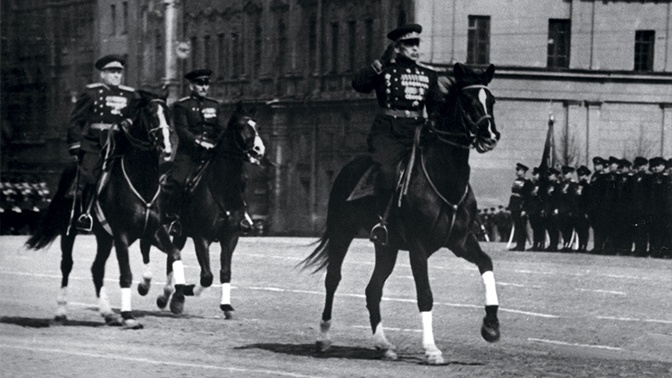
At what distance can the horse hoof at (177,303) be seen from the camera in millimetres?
19125

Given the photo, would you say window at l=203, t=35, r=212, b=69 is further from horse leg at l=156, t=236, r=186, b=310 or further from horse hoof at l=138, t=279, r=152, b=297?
horse hoof at l=138, t=279, r=152, b=297

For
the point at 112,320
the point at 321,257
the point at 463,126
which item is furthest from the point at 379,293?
the point at 112,320

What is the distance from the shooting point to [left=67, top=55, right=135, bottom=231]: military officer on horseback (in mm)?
18188

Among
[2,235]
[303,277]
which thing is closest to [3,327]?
[303,277]

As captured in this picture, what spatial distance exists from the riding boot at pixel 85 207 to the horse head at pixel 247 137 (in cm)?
167

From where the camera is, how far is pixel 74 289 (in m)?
23.5

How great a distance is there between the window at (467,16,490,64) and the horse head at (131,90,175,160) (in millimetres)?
16048

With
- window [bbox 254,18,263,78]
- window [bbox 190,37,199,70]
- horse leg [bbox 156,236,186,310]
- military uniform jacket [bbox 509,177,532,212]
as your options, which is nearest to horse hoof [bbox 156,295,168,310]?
horse leg [bbox 156,236,186,310]

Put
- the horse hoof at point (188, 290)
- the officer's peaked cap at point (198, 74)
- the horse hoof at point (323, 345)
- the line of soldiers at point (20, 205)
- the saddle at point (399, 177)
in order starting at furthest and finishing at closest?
the line of soldiers at point (20, 205) → the officer's peaked cap at point (198, 74) → the horse hoof at point (188, 290) → the horse hoof at point (323, 345) → the saddle at point (399, 177)

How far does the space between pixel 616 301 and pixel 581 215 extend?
12.5m

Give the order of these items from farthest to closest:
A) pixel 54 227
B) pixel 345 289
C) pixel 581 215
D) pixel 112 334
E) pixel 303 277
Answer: pixel 581 215 < pixel 303 277 < pixel 345 289 < pixel 54 227 < pixel 112 334

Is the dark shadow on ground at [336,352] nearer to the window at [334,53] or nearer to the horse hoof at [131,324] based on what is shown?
the horse hoof at [131,324]

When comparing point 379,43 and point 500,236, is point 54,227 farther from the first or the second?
point 500,236

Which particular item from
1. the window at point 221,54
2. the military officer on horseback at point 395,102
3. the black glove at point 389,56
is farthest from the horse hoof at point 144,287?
the window at point 221,54
